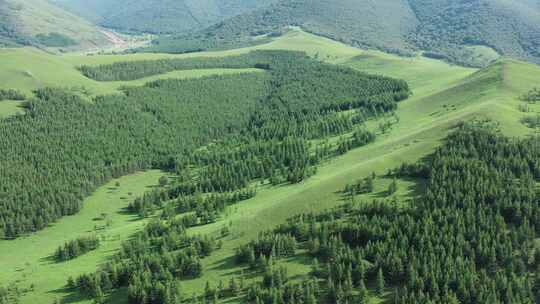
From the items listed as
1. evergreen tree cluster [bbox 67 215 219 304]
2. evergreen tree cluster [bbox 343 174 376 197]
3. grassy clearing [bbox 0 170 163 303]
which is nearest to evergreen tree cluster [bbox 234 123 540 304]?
evergreen tree cluster [bbox 343 174 376 197]

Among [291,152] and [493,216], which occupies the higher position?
[291,152]

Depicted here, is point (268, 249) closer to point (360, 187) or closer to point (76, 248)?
point (360, 187)

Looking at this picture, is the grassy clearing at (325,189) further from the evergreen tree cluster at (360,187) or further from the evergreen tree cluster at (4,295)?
the evergreen tree cluster at (4,295)

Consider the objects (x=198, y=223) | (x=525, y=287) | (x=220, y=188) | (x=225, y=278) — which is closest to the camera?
(x=525, y=287)

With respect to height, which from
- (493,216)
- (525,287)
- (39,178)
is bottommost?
(525,287)

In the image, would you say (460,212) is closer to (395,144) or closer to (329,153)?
(395,144)

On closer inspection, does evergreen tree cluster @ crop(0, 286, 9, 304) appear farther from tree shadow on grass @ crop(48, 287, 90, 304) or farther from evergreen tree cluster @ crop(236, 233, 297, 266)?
evergreen tree cluster @ crop(236, 233, 297, 266)

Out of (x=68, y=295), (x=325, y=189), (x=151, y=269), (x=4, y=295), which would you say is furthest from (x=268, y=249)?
(x=4, y=295)

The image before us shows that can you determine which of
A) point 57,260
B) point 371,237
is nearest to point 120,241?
point 57,260
